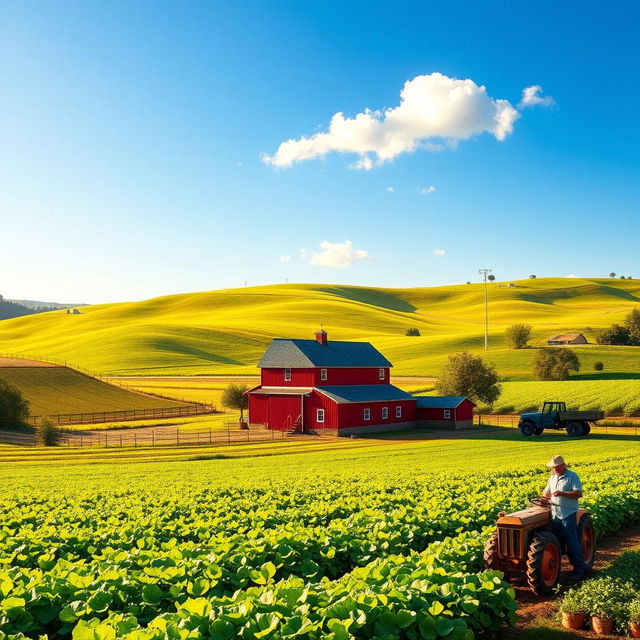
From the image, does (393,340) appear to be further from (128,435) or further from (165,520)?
(165,520)

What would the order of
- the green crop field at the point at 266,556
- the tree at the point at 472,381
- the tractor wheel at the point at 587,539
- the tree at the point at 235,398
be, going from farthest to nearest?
the tree at the point at 235,398
the tree at the point at 472,381
the tractor wheel at the point at 587,539
the green crop field at the point at 266,556

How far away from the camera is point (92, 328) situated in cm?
19075

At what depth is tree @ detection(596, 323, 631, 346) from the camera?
12925 centimetres

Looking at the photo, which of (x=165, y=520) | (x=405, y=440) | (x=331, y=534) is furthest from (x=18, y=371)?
(x=331, y=534)

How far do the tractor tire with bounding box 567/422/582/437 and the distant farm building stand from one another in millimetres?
75896

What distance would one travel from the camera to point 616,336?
130 metres

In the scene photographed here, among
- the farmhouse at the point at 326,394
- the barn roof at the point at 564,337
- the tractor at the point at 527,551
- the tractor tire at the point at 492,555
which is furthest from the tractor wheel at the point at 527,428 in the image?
the barn roof at the point at 564,337

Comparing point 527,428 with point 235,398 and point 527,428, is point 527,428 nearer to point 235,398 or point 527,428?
point 527,428

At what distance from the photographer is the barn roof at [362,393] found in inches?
2667

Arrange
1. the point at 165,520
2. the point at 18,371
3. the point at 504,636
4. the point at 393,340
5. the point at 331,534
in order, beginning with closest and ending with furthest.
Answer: the point at 504,636 → the point at 331,534 → the point at 165,520 → the point at 18,371 → the point at 393,340

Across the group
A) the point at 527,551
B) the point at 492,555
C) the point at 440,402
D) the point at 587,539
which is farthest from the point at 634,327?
the point at 492,555

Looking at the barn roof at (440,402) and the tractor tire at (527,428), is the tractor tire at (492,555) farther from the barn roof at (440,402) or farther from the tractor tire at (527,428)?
the barn roof at (440,402)

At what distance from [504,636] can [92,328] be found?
192m

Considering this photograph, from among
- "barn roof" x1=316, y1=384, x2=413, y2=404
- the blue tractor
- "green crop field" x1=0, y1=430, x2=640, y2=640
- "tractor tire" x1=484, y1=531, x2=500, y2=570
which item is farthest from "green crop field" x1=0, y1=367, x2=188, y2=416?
"tractor tire" x1=484, y1=531, x2=500, y2=570
